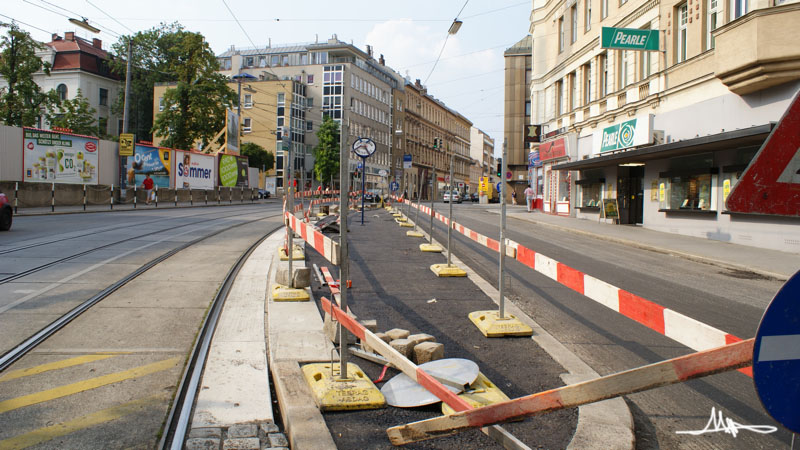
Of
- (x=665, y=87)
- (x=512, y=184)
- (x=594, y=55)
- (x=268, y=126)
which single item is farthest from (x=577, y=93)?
(x=268, y=126)

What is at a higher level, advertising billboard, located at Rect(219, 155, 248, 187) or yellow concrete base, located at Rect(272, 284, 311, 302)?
advertising billboard, located at Rect(219, 155, 248, 187)

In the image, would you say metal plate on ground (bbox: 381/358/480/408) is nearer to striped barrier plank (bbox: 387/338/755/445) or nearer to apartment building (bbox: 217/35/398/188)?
striped barrier plank (bbox: 387/338/755/445)

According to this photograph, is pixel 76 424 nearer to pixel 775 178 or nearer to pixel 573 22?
pixel 775 178

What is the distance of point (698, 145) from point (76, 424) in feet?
57.6

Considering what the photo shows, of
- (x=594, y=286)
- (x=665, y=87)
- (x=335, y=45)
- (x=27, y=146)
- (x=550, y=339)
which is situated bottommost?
(x=550, y=339)

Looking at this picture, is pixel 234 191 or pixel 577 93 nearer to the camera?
pixel 577 93

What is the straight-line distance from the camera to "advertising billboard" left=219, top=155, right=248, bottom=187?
142 feet

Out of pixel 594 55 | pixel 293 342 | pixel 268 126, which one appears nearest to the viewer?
pixel 293 342

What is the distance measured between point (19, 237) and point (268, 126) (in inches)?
2494

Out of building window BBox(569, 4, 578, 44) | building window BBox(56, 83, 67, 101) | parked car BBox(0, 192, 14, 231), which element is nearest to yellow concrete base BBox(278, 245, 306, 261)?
parked car BBox(0, 192, 14, 231)

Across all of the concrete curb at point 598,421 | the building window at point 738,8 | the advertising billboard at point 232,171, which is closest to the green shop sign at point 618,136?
the building window at point 738,8

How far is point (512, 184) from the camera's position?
2494 inches

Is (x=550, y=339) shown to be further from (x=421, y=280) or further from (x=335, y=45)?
(x=335, y=45)

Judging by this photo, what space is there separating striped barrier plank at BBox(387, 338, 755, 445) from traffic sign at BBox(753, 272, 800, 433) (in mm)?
152
